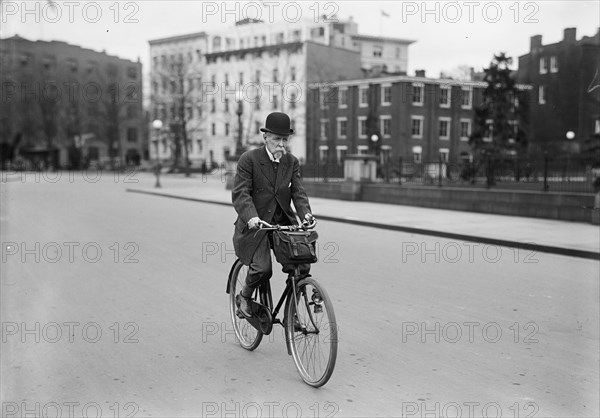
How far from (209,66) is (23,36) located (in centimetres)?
8392

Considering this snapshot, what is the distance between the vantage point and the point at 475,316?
724 centimetres

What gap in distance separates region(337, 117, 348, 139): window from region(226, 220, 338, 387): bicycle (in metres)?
60.7

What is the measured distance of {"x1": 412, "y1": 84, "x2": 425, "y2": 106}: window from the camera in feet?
198

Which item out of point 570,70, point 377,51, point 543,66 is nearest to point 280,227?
point 570,70

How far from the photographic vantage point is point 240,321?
6051 mm

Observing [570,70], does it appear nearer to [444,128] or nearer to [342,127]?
[444,128]

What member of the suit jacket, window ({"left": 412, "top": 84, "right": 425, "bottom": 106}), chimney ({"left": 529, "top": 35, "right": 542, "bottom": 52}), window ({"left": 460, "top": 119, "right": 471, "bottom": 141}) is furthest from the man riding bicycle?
window ({"left": 460, "top": 119, "right": 471, "bottom": 141})

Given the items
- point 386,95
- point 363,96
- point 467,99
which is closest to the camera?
point 386,95

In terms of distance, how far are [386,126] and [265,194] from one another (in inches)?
2281

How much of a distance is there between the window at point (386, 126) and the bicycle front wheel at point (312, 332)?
57.4 meters

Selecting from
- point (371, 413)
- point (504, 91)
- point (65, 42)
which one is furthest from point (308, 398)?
point (504, 91)

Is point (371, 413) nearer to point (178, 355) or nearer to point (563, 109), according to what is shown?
point (178, 355)

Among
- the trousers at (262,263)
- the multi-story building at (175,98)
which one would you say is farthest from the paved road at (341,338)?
the multi-story building at (175,98)

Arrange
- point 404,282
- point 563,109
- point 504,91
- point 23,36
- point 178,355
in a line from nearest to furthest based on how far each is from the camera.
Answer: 1. point 23,36
2. point 178,355
3. point 404,282
4. point 563,109
5. point 504,91
